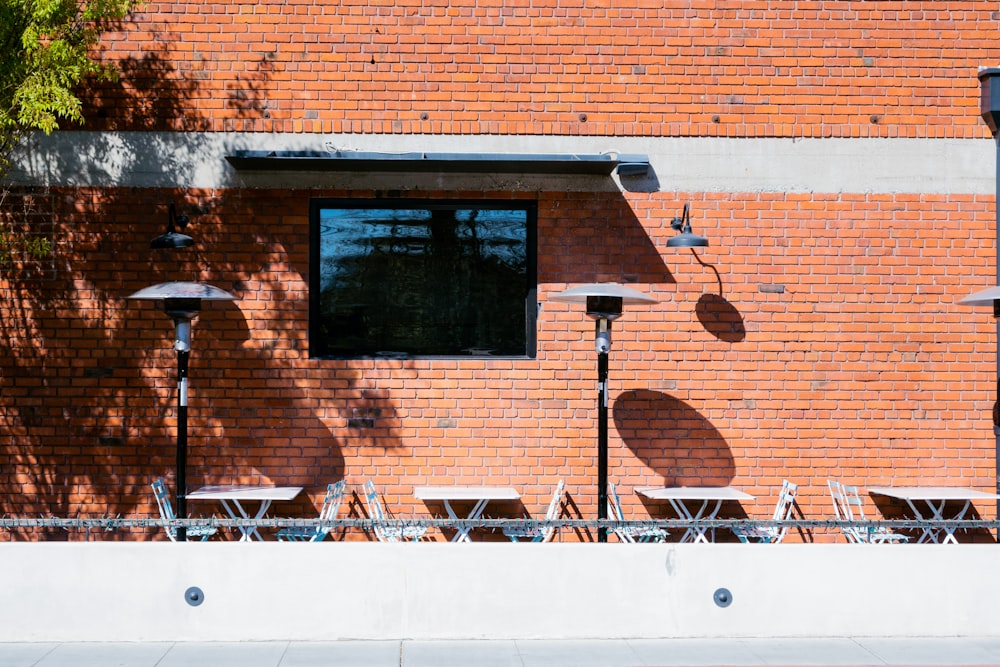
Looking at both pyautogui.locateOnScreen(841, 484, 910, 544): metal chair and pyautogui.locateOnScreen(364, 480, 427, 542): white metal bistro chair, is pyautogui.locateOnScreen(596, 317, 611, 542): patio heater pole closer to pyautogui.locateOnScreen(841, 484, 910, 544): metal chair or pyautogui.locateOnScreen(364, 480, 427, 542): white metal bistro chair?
pyautogui.locateOnScreen(364, 480, 427, 542): white metal bistro chair

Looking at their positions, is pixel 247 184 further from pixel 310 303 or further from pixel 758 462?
pixel 758 462

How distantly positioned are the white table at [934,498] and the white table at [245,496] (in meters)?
5.78

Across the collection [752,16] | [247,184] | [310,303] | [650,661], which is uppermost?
[752,16]

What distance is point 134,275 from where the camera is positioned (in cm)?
952

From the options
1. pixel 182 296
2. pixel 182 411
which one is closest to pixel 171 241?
pixel 182 296

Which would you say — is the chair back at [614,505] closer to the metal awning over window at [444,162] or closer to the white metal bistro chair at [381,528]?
the white metal bistro chair at [381,528]

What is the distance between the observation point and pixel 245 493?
29.2ft

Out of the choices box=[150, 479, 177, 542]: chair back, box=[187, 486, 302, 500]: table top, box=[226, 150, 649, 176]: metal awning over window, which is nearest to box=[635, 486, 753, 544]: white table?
box=[226, 150, 649, 176]: metal awning over window

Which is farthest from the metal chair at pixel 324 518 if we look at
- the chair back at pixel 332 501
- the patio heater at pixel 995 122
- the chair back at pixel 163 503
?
the patio heater at pixel 995 122

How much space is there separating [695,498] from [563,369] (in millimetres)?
1799

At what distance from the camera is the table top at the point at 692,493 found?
354 inches

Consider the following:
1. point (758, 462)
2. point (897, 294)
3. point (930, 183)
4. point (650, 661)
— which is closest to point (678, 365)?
point (758, 462)

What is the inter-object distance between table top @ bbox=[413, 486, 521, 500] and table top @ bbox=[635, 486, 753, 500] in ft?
4.27

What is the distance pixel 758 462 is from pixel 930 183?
3.36m
